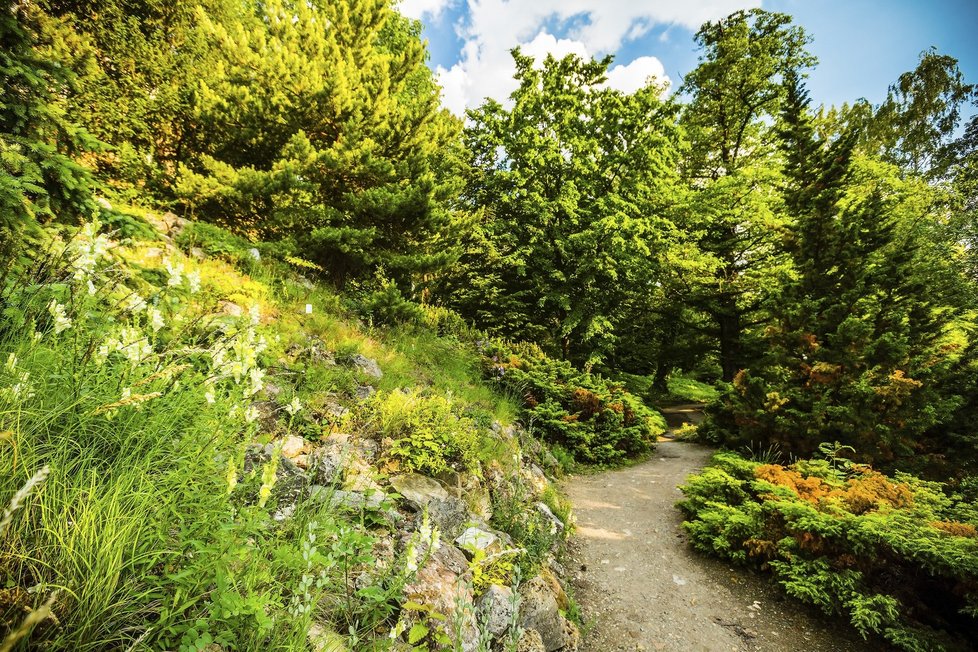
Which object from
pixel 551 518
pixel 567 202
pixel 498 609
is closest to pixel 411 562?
pixel 498 609

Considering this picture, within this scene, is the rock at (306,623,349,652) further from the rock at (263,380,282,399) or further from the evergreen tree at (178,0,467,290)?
the evergreen tree at (178,0,467,290)

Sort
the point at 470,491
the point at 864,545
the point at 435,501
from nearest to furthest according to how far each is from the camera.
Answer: the point at 435,501 → the point at 864,545 → the point at 470,491

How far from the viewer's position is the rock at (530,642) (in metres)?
2.98

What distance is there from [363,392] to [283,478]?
7.34 feet

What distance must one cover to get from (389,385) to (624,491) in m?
5.07

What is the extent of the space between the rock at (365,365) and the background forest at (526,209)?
6.98ft

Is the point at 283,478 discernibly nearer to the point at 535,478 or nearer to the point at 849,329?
the point at 535,478

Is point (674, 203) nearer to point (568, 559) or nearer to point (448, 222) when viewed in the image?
point (448, 222)

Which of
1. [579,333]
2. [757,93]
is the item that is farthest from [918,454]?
[757,93]

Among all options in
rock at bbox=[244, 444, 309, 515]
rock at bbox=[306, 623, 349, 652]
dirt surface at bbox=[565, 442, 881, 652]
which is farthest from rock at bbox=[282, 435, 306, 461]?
dirt surface at bbox=[565, 442, 881, 652]

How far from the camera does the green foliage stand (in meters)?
3.91

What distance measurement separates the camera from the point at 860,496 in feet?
14.6

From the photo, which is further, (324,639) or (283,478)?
(283,478)

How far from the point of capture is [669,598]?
14.3 feet
